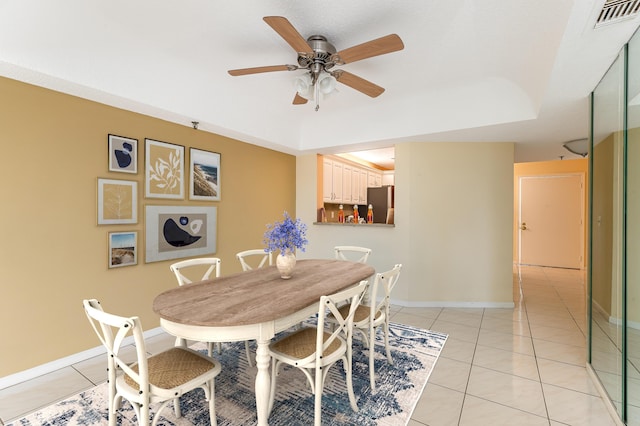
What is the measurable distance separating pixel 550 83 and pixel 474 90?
1118 millimetres

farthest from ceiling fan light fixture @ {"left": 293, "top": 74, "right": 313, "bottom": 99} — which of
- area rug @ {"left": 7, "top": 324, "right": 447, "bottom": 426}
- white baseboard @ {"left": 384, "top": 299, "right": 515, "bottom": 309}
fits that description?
white baseboard @ {"left": 384, "top": 299, "right": 515, "bottom": 309}

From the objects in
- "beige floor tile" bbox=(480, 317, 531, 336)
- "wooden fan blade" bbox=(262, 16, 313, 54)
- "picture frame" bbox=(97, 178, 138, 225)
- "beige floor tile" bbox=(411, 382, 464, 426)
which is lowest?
"beige floor tile" bbox=(411, 382, 464, 426)

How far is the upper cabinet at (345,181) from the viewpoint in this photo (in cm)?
525

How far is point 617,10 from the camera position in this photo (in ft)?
4.82

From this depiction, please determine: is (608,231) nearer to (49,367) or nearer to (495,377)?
(495,377)

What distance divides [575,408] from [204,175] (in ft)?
12.6

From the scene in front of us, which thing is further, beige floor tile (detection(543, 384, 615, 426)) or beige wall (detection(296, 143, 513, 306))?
beige wall (detection(296, 143, 513, 306))

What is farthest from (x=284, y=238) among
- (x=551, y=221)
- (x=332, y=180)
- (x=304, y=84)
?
(x=551, y=221)

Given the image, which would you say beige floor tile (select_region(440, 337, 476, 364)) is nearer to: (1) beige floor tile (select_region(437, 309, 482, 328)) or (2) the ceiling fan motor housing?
(1) beige floor tile (select_region(437, 309, 482, 328))

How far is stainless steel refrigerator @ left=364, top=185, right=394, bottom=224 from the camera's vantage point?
5506mm

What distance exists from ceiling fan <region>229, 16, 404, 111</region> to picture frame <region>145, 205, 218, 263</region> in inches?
67.9

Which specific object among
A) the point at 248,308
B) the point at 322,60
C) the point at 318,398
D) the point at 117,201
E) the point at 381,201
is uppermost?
the point at 322,60

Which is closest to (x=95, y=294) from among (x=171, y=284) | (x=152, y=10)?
(x=171, y=284)

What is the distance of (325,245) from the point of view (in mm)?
4812
